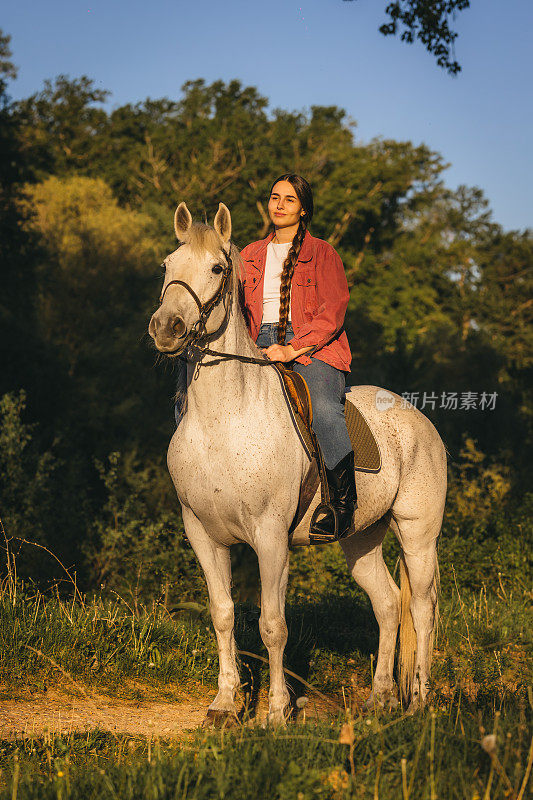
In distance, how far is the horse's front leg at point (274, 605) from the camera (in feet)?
16.3

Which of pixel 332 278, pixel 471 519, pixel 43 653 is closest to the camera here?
pixel 332 278

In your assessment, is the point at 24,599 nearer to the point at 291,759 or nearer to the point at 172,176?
the point at 291,759

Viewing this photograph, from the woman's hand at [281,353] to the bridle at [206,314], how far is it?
0.37 ft

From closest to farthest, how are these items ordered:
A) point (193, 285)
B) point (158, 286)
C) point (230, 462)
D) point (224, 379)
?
point (193, 285) < point (230, 462) < point (224, 379) < point (158, 286)

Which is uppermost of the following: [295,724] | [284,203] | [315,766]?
[284,203]

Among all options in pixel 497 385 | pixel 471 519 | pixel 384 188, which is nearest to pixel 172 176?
pixel 384 188

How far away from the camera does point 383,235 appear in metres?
47.0

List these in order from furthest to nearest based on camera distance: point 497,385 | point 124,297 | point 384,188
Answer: point 384,188, point 124,297, point 497,385

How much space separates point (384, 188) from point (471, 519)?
1331 inches

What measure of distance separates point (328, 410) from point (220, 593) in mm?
1403

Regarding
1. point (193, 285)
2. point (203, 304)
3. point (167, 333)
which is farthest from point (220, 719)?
point (193, 285)

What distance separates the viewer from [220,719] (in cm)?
505

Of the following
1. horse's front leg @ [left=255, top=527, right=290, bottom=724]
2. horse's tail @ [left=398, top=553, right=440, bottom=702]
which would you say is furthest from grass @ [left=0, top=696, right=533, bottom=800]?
horse's tail @ [left=398, top=553, right=440, bottom=702]

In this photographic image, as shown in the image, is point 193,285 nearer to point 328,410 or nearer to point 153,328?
point 153,328
